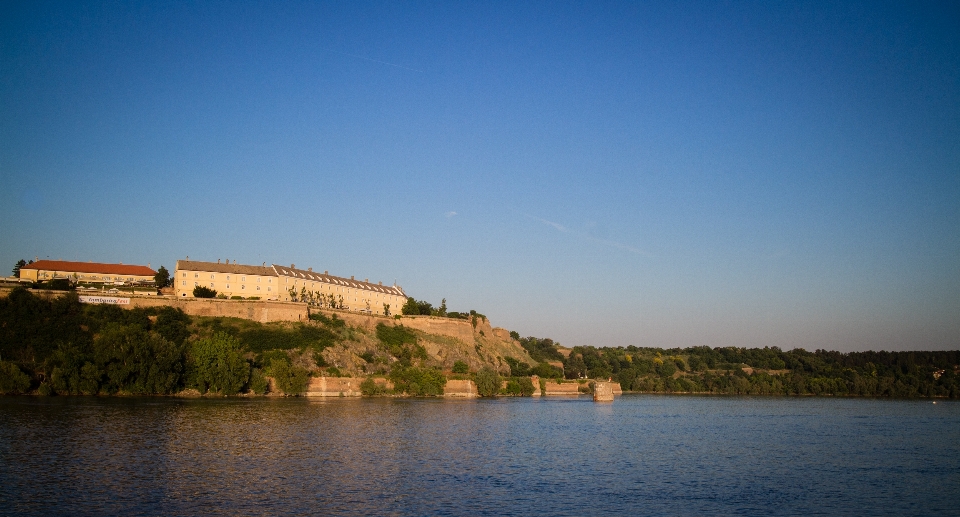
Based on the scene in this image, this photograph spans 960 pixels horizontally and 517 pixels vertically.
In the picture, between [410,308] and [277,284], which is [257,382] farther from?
[410,308]

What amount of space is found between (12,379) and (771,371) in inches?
4985

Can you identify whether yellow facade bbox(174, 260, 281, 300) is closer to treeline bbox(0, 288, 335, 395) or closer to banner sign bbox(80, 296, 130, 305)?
banner sign bbox(80, 296, 130, 305)

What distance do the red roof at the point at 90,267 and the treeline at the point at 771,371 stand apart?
72.7m

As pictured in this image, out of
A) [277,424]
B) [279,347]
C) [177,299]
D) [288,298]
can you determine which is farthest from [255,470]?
[288,298]

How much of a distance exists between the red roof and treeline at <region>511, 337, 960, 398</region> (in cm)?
7267

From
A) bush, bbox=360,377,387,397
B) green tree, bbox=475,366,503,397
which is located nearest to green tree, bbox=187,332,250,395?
bush, bbox=360,377,387,397

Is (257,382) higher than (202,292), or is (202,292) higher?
(202,292)

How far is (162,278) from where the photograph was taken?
9056cm

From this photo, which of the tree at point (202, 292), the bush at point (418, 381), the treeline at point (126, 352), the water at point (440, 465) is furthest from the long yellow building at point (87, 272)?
the water at point (440, 465)

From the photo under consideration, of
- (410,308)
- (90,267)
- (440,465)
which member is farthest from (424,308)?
(440,465)

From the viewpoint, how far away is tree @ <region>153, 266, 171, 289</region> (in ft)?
295

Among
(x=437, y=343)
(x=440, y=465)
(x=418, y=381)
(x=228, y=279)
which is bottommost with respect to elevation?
(x=440, y=465)

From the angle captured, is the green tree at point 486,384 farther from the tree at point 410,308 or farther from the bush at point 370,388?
the tree at point 410,308

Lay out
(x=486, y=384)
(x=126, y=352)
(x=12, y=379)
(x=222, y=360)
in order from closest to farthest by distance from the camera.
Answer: (x=12, y=379)
(x=126, y=352)
(x=222, y=360)
(x=486, y=384)
